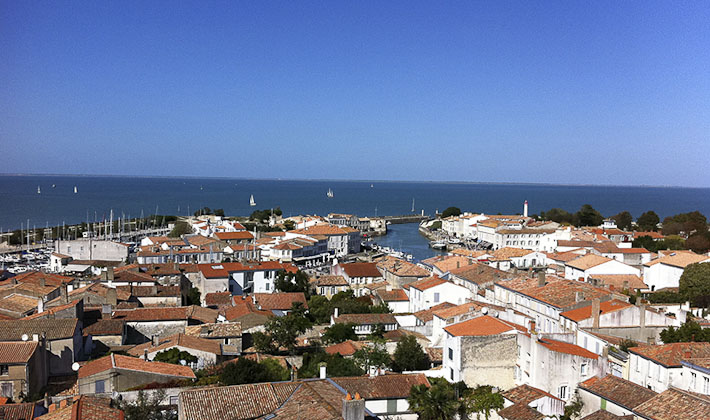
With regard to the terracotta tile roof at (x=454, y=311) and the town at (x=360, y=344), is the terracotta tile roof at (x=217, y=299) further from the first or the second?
the terracotta tile roof at (x=454, y=311)

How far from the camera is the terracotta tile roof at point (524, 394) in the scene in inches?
593

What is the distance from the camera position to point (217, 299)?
31.1 m

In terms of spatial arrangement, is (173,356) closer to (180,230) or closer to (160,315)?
(160,315)

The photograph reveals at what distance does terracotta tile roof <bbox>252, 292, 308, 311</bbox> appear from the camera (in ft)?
89.1

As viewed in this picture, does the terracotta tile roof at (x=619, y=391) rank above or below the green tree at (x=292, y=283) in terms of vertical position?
above

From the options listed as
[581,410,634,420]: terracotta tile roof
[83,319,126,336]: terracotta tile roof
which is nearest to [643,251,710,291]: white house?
[581,410,634,420]: terracotta tile roof

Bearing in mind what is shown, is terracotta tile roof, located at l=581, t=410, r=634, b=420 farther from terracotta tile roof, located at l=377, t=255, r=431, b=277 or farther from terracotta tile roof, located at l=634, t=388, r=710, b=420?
terracotta tile roof, located at l=377, t=255, r=431, b=277

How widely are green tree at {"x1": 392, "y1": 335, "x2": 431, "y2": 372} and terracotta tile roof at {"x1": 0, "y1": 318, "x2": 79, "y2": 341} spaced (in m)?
10.1

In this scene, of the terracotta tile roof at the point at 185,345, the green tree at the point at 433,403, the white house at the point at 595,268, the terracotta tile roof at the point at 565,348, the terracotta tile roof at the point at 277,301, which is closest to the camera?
the green tree at the point at 433,403

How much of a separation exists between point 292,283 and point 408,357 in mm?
16128

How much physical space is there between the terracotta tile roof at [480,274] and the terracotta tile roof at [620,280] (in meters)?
4.86

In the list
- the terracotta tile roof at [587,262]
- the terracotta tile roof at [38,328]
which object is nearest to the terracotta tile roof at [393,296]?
the terracotta tile roof at [587,262]

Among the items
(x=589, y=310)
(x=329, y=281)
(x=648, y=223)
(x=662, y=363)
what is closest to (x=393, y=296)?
(x=329, y=281)

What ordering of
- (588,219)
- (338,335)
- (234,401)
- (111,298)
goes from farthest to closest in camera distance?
(588,219) → (111,298) → (338,335) → (234,401)
